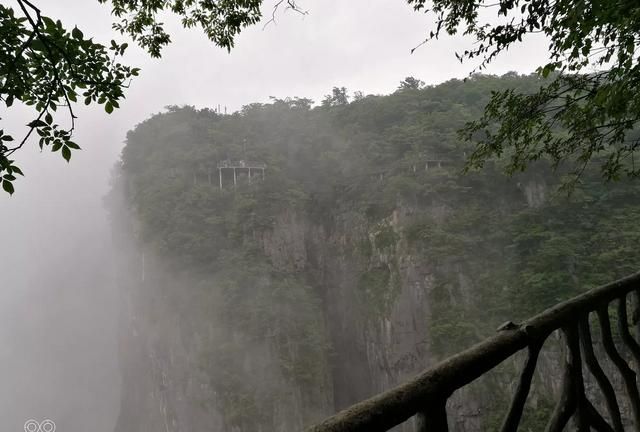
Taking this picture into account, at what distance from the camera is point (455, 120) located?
74.3ft

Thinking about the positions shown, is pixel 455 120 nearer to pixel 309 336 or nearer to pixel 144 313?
pixel 309 336

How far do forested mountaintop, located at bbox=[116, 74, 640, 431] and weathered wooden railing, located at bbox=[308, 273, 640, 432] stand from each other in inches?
606

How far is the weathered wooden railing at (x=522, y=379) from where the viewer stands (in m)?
1.14

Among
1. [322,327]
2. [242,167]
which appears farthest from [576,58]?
[242,167]

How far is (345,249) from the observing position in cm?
2403

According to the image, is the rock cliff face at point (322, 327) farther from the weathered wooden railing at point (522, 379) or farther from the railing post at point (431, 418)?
the railing post at point (431, 418)

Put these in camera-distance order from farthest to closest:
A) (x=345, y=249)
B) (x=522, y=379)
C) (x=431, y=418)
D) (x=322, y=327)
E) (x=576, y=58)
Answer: (x=345, y=249)
(x=322, y=327)
(x=576, y=58)
(x=522, y=379)
(x=431, y=418)

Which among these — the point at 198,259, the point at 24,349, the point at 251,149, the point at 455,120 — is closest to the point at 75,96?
the point at 198,259

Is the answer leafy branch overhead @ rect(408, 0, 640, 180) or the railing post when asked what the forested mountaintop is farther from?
the railing post

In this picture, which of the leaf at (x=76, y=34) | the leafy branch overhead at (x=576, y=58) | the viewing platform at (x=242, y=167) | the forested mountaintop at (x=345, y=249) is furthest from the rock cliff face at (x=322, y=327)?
the leaf at (x=76, y=34)

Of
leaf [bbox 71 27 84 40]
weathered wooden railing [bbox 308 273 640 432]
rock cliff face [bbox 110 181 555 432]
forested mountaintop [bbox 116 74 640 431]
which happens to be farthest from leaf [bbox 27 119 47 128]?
forested mountaintop [bbox 116 74 640 431]

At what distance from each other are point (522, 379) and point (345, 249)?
22.4 meters

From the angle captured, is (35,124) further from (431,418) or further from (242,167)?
(242,167)

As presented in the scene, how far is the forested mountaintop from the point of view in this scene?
1702cm
